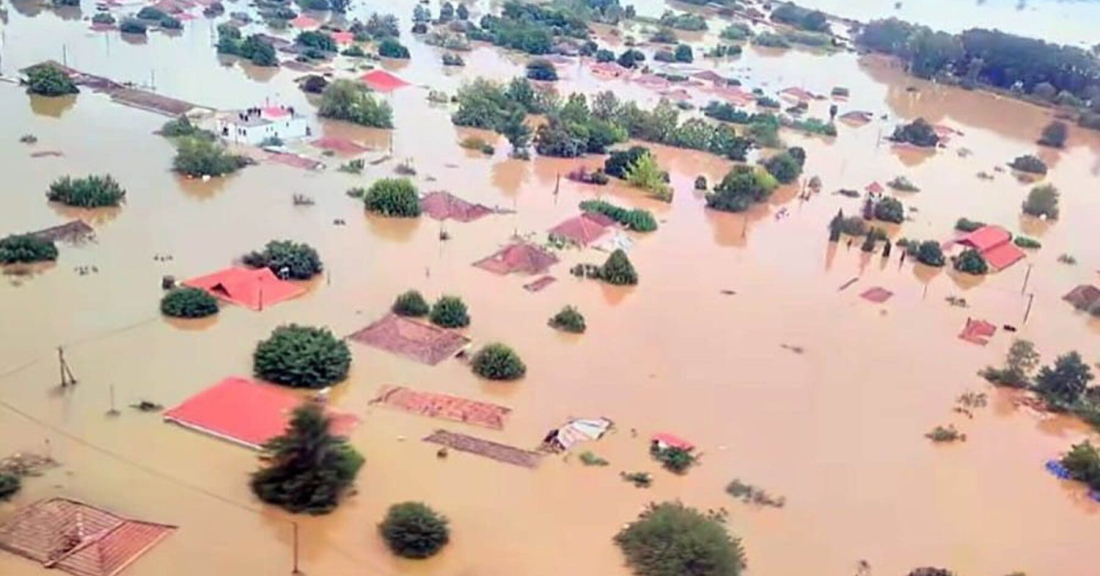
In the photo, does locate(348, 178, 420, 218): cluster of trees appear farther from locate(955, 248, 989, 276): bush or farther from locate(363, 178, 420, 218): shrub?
locate(955, 248, 989, 276): bush

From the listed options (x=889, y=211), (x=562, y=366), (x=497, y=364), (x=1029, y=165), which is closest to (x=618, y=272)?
(x=562, y=366)

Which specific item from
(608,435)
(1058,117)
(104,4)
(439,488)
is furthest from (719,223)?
(104,4)

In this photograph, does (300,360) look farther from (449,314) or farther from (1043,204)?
(1043,204)

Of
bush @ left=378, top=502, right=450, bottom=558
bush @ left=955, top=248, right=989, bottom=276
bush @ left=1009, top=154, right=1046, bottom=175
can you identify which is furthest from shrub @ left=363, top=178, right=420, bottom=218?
bush @ left=1009, top=154, right=1046, bottom=175

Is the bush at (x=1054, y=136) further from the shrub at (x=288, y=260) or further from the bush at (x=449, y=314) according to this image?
the shrub at (x=288, y=260)

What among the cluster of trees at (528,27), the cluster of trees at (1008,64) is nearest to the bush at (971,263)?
the cluster of trees at (1008,64)

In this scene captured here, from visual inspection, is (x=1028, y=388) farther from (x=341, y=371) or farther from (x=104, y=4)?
(x=104, y=4)
